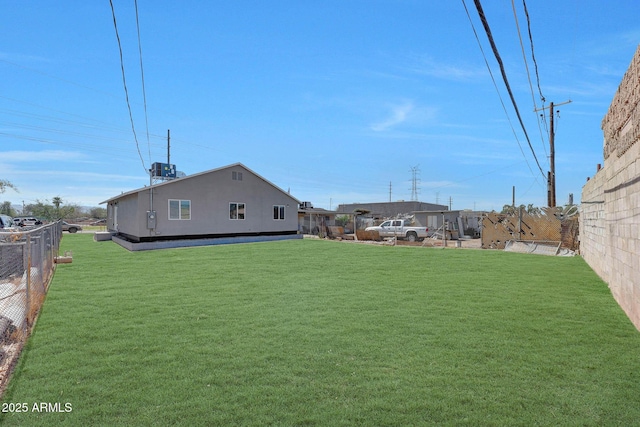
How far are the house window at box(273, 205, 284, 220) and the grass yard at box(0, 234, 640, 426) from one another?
15.5 metres

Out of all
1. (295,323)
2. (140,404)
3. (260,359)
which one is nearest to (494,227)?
(295,323)

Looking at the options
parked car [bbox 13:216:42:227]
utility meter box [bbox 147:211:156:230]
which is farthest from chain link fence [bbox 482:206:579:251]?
parked car [bbox 13:216:42:227]

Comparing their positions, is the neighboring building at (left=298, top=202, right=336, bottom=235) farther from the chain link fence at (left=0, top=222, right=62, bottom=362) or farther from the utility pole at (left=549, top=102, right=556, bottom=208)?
the chain link fence at (left=0, top=222, right=62, bottom=362)

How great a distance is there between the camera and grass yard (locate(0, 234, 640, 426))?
3.02 m

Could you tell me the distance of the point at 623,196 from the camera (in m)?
6.31

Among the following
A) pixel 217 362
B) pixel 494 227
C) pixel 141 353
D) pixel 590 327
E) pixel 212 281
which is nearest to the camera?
pixel 217 362

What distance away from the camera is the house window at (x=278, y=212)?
23562mm

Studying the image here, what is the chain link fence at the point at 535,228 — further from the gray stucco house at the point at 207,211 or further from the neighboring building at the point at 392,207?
the neighboring building at the point at 392,207

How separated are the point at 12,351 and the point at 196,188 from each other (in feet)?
53.2

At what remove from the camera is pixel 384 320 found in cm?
545

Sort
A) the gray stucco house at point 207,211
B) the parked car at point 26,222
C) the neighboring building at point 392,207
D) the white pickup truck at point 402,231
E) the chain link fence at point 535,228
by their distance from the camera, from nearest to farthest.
Result: the chain link fence at point 535,228 → the gray stucco house at point 207,211 → the white pickup truck at point 402,231 → the parked car at point 26,222 → the neighboring building at point 392,207

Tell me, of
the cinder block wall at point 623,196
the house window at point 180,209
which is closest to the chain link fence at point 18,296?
the cinder block wall at point 623,196

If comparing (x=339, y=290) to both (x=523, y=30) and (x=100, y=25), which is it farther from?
(x=100, y=25)

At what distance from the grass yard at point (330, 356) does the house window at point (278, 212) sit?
15.5 meters
